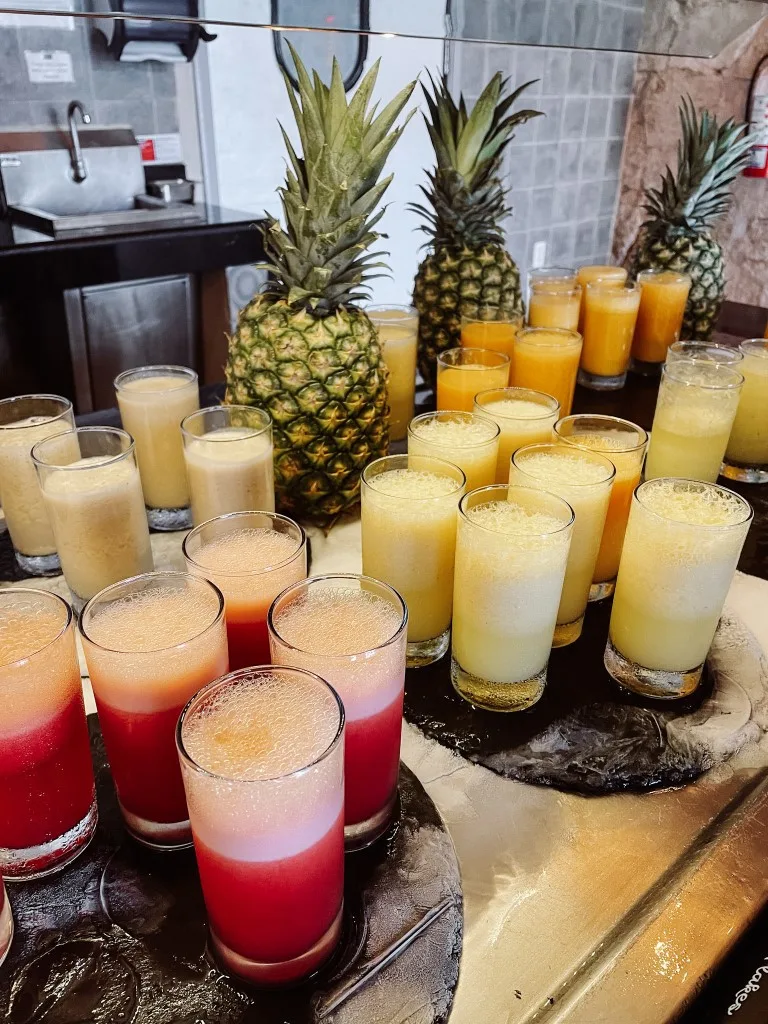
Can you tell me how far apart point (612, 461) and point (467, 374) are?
514 millimetres

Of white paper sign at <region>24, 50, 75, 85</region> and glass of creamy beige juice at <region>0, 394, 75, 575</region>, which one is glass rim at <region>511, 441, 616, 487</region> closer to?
glass of creamy beige juice at <region>0, 394, 75, 575</region>

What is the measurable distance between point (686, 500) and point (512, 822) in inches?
20.3

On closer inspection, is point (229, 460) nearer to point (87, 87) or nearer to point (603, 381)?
point (603, 381)

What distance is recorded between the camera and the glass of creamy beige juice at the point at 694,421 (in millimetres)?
1476

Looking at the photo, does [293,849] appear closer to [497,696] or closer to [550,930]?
[550,930]

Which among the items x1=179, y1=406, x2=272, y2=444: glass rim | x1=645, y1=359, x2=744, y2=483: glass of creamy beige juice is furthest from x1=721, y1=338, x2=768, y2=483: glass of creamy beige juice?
x1=179, y1=406, x2=272, y2=444: glass rim

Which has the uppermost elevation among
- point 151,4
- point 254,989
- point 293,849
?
point 151,4

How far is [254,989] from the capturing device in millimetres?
711

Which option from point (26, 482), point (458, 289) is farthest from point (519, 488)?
point (458, 289)

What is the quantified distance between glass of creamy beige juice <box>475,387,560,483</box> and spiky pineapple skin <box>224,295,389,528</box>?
22 centimetres

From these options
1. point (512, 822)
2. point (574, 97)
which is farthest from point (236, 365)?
point (574, 97)

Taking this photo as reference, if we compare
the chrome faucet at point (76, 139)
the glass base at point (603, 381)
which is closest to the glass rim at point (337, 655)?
the glass base at point (603, 381)

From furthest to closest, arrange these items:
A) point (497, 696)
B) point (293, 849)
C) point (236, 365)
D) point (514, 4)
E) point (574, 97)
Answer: point (574, 97), point (236, 365), point (514, 4), point (497, 696), point (293, 849)

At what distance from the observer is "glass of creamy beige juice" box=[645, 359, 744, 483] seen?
1476 mm
